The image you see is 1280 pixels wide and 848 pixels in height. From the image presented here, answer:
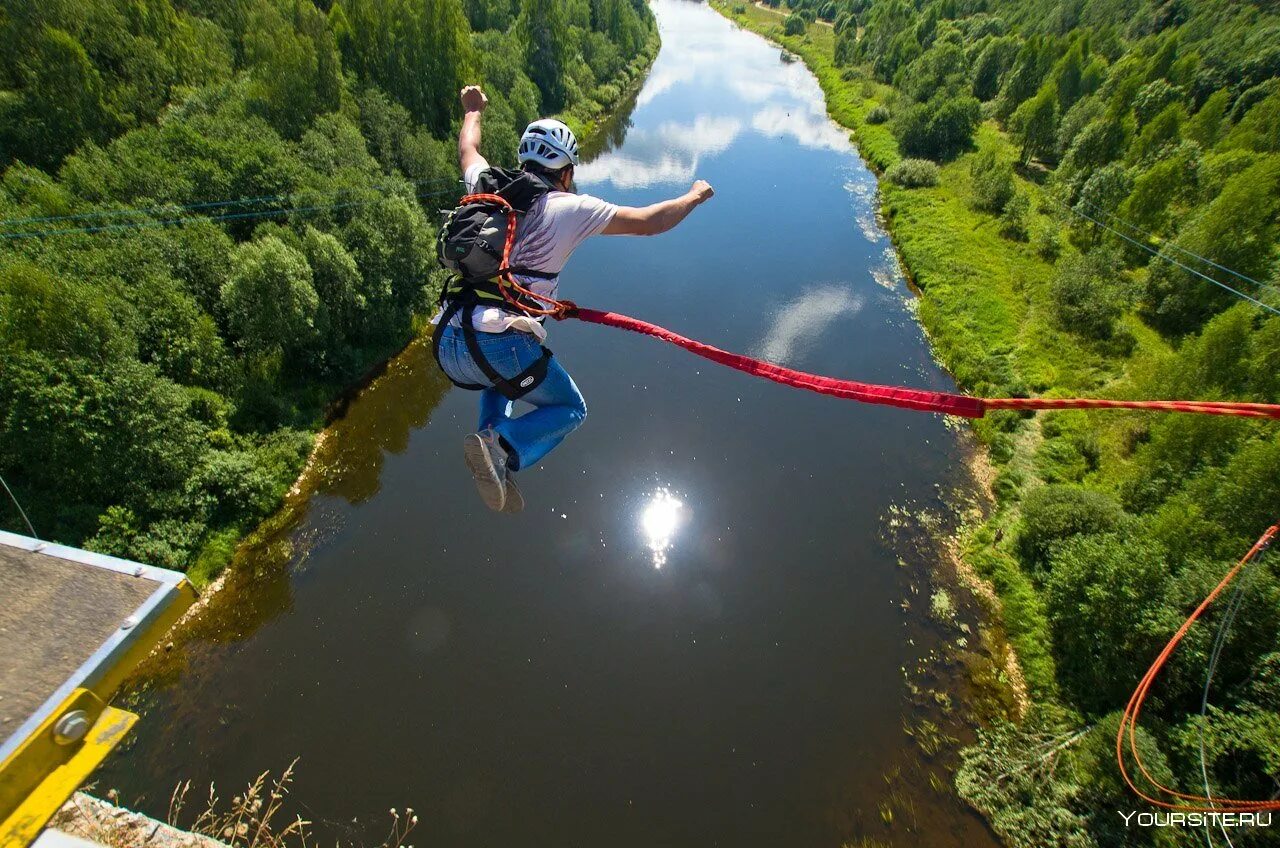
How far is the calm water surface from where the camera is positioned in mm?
9508

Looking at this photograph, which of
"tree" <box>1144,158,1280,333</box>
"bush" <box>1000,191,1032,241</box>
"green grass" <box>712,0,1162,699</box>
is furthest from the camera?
"bush" <box>1000,191,1032,241</box>

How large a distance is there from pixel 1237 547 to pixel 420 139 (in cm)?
2360

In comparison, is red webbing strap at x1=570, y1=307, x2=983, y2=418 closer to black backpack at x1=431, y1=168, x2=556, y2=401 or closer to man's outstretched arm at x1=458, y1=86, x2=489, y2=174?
black backpack at x1=431, y1=168, x2=556, y2=401

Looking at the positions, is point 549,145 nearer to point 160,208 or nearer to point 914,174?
point 160,208

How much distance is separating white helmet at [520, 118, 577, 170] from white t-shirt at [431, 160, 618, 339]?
24 centimetres

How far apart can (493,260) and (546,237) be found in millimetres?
398

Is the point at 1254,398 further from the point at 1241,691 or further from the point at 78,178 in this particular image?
the point at 78,178

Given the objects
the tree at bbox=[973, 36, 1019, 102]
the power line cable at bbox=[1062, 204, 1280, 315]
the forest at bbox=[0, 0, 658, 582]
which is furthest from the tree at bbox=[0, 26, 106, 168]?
the tree at bbox=[973, 36, 1019, 102]

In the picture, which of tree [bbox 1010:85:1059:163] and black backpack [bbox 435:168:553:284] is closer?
black backpack [bbox 435:168:553:284]

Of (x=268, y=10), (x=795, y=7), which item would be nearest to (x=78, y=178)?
(x=268, y=10)

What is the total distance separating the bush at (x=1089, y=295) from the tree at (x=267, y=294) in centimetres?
2188

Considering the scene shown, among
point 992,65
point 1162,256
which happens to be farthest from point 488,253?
point 992,65

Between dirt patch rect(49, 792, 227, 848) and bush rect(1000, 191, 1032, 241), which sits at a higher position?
dirt patch rect(49, 792, 227, 848)

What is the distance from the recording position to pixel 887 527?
1385cm
